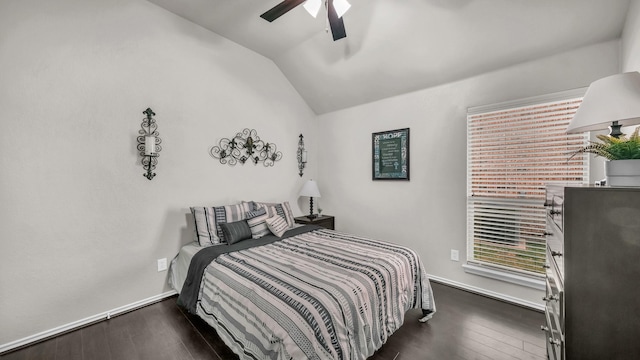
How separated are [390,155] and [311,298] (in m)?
2.51

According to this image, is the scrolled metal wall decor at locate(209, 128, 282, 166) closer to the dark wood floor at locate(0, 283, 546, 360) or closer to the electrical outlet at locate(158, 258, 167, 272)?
the electrical outlet at locate(158, 258, 167, 272)

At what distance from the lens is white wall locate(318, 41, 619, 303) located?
2396 mm

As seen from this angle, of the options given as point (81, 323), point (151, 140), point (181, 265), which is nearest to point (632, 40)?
point (151, 140)

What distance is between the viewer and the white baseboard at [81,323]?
1.96 meters

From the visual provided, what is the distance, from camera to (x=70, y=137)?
2.20m

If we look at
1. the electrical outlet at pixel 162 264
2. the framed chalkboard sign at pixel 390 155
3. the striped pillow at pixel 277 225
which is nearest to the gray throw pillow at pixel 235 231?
the striped pillow at pixel 277 225

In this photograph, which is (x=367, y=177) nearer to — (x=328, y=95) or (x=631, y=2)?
(x=328, y=95)

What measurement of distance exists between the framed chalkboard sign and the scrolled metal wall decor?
1.51 metres

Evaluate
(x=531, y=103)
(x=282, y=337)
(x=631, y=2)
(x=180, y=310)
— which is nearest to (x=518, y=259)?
(x=531, y=103)

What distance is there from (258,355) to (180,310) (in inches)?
60.2

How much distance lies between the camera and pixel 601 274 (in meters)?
0.92

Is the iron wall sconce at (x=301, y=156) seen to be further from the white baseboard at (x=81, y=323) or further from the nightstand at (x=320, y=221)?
the white baseboard at (x=81, y=323)

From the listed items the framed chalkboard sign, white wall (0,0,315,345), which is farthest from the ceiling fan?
the framed chalkboard sign

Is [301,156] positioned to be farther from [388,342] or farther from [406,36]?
[388,342]
